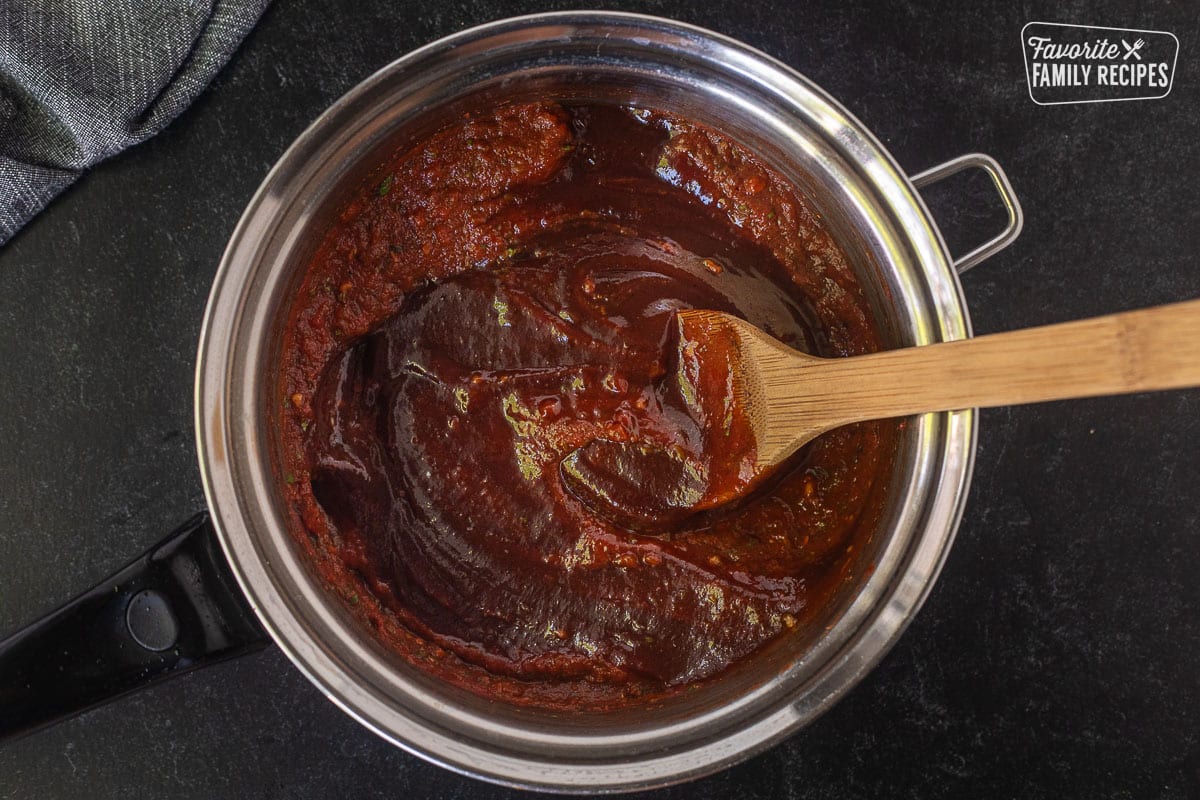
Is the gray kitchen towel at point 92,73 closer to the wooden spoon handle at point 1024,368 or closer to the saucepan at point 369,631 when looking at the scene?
the saucepan at point 369,631

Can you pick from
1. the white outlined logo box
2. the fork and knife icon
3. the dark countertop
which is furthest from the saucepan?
the fork and knife icon

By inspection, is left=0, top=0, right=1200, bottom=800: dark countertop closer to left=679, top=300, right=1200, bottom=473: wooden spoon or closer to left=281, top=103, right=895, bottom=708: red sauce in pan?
left=281, top=103, right=895, bottom=708: red sauce in pan

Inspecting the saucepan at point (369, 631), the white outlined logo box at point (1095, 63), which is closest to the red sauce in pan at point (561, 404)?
the saucepan at point (369, 631)

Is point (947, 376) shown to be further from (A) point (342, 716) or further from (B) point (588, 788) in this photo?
(A) point (342, 716)

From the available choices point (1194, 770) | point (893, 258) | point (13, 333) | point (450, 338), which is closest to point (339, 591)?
point (450, 338)

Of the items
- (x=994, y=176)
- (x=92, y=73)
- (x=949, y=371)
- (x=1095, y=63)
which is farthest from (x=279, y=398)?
(x=1095, y=63)

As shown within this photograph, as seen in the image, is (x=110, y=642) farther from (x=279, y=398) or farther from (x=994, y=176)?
(x=994, y=176)
